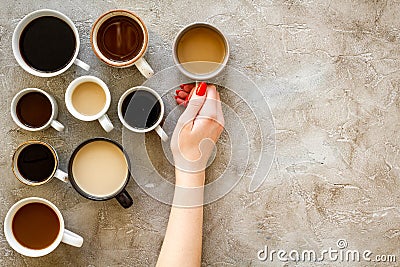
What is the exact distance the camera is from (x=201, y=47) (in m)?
1.27

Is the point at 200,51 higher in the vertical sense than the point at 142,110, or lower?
higher

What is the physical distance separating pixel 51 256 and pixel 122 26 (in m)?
0.57

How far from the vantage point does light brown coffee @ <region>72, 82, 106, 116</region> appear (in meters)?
1.27

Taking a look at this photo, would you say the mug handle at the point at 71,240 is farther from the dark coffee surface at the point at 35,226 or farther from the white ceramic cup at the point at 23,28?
the white ceramic cup at the point at 23,28

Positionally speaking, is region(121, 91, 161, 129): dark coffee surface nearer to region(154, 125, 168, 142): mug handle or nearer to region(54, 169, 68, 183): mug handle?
region(154, 125, 168, 142): mug handle

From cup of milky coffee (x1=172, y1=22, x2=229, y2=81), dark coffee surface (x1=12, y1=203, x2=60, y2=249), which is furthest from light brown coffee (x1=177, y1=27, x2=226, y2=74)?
dark coffee surface (x1=12, y1=203, x2=60, y2=249)

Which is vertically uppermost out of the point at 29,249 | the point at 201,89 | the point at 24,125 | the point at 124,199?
the point at 201,89

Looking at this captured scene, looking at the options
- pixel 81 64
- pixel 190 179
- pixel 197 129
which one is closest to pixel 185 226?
pixel 190 179

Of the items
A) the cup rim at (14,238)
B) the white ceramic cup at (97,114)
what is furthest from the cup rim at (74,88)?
the cup rim at (14,238)

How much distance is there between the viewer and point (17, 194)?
1.31m

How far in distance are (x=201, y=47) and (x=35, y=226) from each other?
553 mm

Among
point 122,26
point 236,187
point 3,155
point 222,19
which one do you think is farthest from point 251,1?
point 3,155

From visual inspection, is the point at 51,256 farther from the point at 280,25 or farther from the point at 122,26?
the point at 280,25

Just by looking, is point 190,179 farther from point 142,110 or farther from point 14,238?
point 14,238
